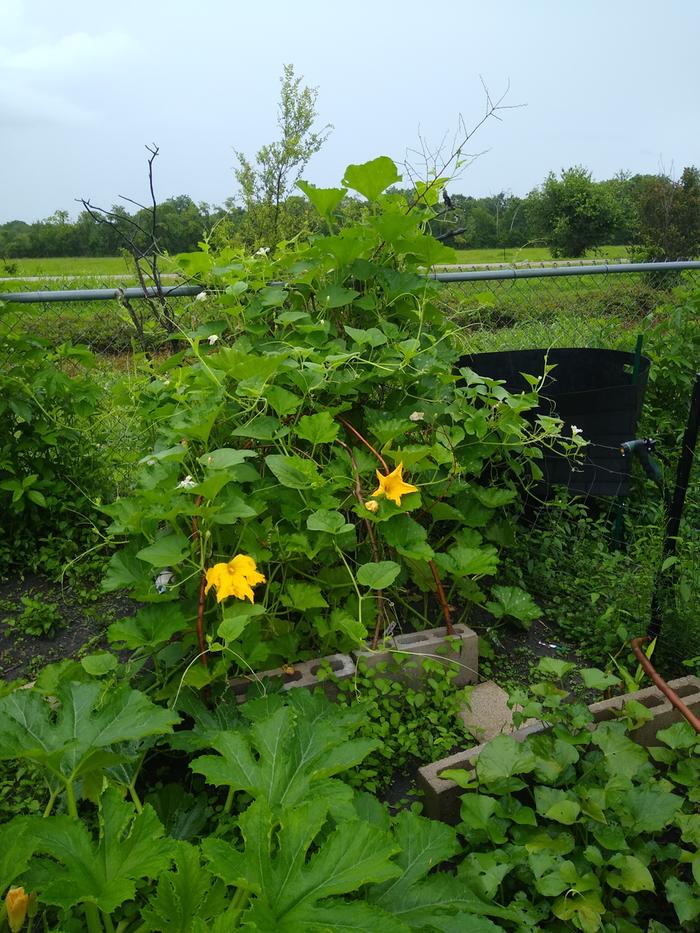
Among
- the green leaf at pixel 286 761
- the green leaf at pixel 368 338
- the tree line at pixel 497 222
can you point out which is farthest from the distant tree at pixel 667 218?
the green leaf at pixel 286 761

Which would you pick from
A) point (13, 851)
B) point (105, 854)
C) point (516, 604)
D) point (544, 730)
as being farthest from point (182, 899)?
point (516, 604)

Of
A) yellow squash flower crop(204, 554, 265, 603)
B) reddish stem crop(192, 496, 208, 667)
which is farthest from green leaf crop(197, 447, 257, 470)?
yellow squash flower crop(204, 554, 265, 603)

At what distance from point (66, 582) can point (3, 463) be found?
49 cm

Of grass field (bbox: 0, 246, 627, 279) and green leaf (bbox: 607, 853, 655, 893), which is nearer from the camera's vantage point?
green leaf (bbox: 607, 853, 655, 893)

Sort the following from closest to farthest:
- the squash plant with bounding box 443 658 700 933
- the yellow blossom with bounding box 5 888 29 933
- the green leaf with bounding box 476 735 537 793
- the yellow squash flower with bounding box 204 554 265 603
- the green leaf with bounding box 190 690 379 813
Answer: the yellow blossom with bounding box 5 888 29 933
the green leaf with bounding box 190 690 379 813
the squash plant with bounding box 443 658 700 933
the green leaf with bounding box 476 735 537 793
the yellow squash flower with bounding box 204 554 265 603

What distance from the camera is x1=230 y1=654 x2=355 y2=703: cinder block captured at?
5.70ft

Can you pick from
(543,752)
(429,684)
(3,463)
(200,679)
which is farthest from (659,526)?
(3,463)

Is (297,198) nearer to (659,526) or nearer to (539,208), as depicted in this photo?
(659,526)

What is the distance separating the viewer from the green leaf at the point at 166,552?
1.53m

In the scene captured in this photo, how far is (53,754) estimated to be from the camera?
3.53 ft

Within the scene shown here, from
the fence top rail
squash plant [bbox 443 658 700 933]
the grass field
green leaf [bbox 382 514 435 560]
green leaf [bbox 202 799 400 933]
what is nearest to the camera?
green leaf [bbox 202 799 400 933]

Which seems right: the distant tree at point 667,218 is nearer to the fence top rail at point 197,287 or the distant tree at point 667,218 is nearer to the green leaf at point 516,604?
the fence top rail at point 197,287

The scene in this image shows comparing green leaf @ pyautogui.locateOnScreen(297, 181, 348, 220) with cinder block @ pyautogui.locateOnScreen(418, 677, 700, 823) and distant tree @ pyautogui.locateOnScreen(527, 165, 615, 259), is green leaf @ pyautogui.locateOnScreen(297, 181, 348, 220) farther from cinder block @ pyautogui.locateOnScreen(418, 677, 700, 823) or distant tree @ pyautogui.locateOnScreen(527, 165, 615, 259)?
distant tree @ pyautogui.locateOnScreen(527, 165, 615, 259)

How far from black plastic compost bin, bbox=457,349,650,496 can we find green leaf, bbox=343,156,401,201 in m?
0.91
